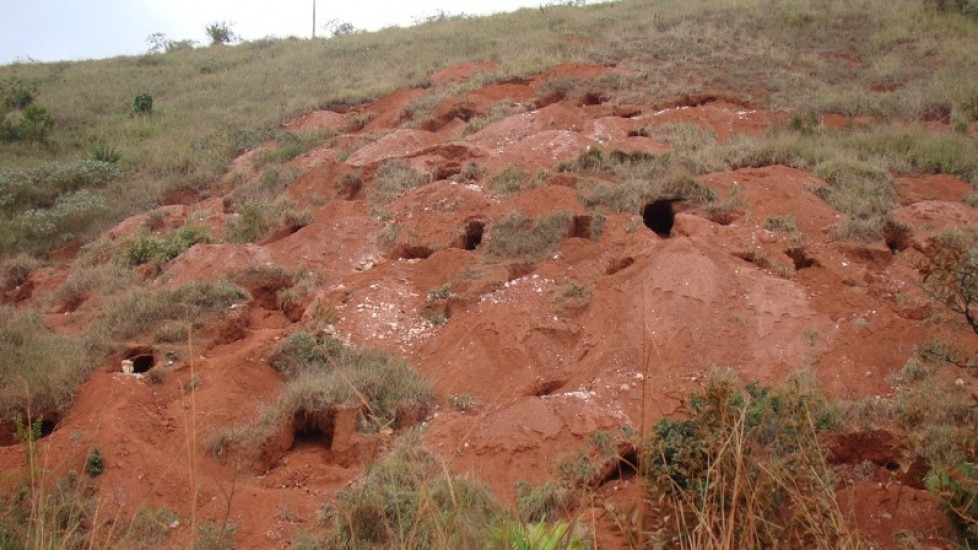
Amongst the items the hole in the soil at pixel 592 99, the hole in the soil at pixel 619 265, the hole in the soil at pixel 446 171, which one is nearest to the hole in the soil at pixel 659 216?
the hole in the soil at pixel 619 265

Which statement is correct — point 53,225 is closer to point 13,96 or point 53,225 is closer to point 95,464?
point 95,464

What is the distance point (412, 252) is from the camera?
9.43 m

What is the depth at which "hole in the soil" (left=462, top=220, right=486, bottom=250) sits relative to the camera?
31.1 ft

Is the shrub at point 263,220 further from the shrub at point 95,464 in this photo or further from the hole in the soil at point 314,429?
the shrub at point 95,464

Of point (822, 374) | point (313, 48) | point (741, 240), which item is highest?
point (313, 48)

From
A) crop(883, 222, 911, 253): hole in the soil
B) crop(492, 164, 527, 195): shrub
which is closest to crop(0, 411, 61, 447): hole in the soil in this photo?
crop(492, 164, 527, 195): shrub

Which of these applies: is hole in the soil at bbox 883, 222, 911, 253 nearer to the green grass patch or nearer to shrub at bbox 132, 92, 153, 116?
the green grass patch

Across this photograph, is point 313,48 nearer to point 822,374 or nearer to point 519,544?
point 822,374

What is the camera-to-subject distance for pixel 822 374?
269 inches

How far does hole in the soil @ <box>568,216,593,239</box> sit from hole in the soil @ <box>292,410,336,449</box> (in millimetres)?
3470

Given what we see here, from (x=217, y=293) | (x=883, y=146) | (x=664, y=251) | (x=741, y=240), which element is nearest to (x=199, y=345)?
(x=217, y=293)

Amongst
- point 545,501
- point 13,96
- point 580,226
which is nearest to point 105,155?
point 13,96

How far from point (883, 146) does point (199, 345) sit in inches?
328

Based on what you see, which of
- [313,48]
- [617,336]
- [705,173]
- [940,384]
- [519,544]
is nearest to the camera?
[519,544]
